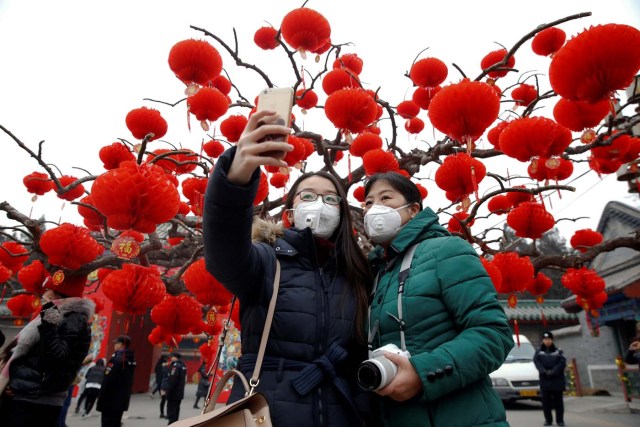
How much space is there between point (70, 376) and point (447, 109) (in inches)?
147

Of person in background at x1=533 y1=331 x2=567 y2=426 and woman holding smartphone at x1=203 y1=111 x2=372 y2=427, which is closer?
woman holding smartphone at x1=203 y1=111 x2=372 y2=427

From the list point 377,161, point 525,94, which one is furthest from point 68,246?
point 525,94

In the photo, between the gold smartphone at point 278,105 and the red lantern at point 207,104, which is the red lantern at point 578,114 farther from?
the red lantern at point 207,104

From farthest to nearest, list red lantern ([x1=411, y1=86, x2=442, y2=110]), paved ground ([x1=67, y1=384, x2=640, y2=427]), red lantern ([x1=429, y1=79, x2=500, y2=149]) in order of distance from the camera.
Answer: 1. paved ground ([x1=67, y1=384, x2=640, y2=427])
2. red lantern ([x1=411, y1=86, x2=442, y2=110])
3. red lantern ([x1=429, y1=79, x2=500, y2=149])

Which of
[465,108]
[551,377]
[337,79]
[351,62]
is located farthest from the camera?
[551,377]

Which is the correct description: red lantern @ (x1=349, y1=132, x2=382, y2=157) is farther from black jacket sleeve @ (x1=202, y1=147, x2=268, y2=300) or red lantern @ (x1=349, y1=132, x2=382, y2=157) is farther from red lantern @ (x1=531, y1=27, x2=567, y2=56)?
black jacket sleeve @ (x1=202, y1=147, x2=268, y2=300)

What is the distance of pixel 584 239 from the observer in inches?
250

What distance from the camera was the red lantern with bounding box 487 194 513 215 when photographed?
597cm

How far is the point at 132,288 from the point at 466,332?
134 inches

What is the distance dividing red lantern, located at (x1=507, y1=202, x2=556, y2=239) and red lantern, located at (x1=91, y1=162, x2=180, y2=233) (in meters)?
3.81

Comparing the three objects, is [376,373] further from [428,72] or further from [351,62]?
[351,62]

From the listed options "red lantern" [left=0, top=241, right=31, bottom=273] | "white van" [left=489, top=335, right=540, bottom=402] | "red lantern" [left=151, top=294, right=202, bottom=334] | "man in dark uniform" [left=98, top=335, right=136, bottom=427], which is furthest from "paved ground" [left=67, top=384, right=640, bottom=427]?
"red lantern" [left=151, top=294, right=202, bottom=334]

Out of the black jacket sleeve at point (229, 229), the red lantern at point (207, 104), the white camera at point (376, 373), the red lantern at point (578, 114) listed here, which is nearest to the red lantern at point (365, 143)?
the red lantern at point (207, 104)

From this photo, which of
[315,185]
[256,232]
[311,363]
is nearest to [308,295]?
[311,363]
